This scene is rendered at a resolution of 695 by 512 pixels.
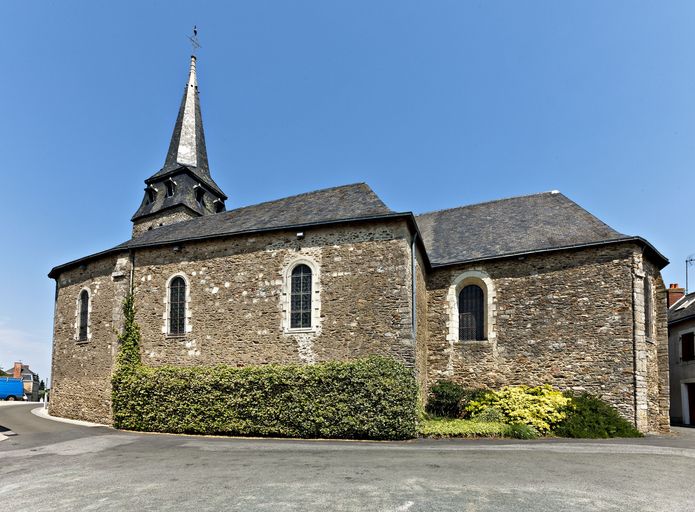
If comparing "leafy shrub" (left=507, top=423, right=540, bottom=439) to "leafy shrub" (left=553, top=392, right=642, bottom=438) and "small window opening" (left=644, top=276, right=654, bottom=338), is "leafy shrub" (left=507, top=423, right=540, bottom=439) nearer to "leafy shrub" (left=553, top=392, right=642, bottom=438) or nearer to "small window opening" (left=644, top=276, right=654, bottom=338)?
"leafy shrub" (left=553, top=392, right=642, bottom=438)

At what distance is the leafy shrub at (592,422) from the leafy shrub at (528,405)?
0.22 m

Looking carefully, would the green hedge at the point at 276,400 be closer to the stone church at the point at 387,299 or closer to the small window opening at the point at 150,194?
the stone church at the point at 387,299

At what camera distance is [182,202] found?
81.3 ft

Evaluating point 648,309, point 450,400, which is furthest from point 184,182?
point 648,309

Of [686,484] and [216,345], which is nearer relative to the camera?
[686,484]

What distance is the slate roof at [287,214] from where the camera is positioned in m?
14.2

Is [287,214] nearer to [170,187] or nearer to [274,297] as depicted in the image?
[274,297]

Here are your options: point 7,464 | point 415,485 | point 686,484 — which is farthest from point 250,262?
point 686,484

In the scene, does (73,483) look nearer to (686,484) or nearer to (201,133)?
(686,484)

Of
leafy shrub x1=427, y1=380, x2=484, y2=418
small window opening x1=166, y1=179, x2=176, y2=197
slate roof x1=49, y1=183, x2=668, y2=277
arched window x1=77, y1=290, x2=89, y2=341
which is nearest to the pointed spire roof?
small window opening x1=166, y1=179, x2=176, y2=197

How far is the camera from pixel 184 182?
25.9 m

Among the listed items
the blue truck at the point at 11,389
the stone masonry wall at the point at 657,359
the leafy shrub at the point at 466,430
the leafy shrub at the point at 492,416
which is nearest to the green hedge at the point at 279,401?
the leafy shrub at the point at 466,430

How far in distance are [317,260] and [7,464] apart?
26.4ft

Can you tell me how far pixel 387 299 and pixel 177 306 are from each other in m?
6.77
